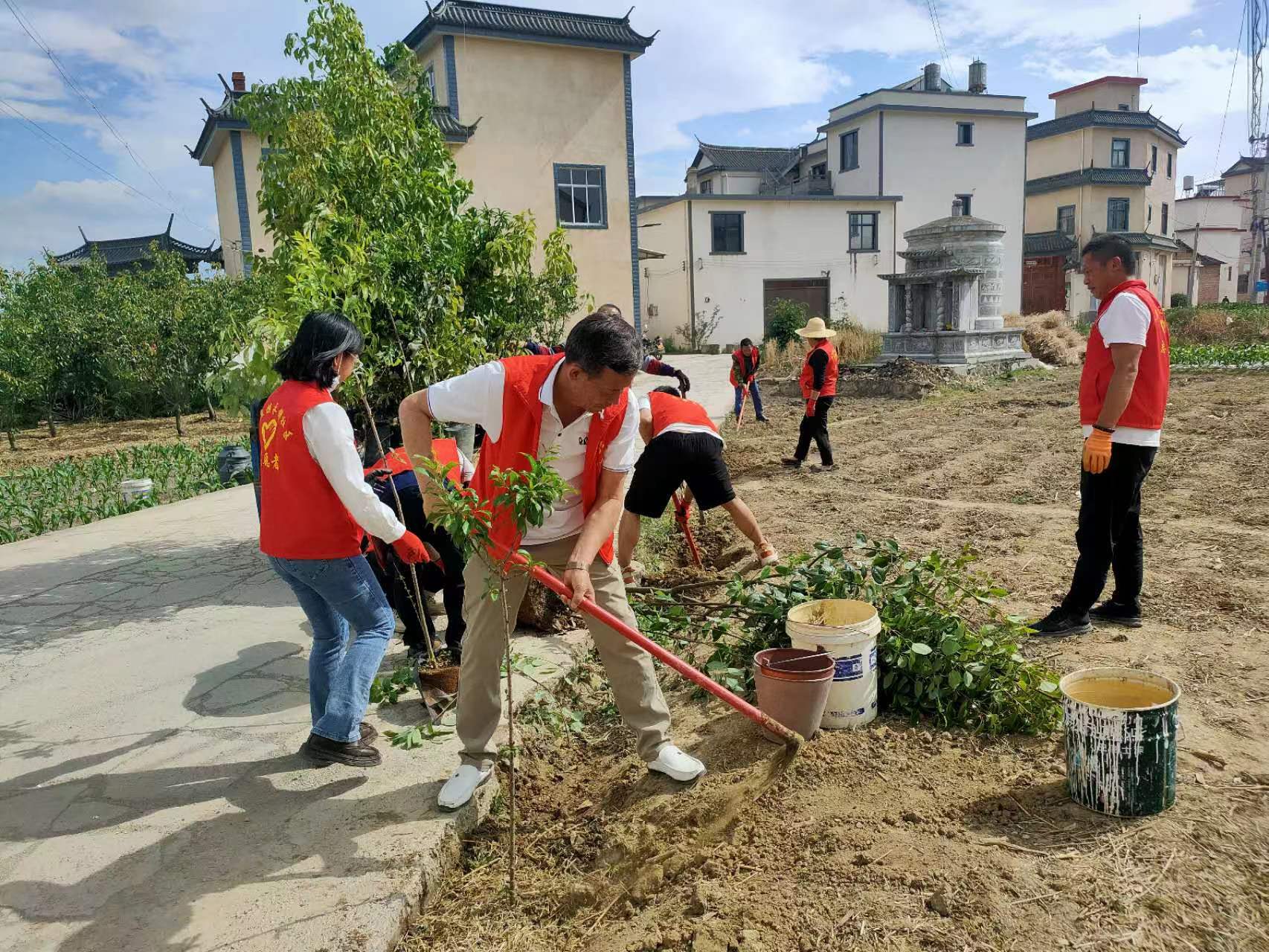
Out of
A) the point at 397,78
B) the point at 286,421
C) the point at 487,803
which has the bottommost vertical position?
the point at 487,803

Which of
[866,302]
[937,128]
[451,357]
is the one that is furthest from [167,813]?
[937,128]

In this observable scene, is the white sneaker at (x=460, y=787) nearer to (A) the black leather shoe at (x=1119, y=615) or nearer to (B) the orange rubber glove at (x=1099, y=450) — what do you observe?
(B) the orange rubber glove at (x=1099, y=450)

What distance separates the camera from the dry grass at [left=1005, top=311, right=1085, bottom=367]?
72.2 ft

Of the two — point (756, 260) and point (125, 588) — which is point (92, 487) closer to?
point (125, 588)

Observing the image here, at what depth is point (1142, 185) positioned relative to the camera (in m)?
38.4

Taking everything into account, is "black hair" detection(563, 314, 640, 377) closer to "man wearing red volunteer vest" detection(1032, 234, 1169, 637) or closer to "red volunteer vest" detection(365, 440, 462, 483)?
"red volunteer vest" detection(365, 440, 462, 483)

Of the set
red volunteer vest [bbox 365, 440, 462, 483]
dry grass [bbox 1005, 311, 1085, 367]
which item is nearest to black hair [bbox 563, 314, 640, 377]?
red volunteer vest [bbox 365, 440, 462, 483]

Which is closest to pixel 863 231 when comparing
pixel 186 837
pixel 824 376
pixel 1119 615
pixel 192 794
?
pixel 824 376

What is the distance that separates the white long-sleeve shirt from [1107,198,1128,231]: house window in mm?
43353

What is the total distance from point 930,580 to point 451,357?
3.09 m

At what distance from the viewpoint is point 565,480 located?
3.00 metres

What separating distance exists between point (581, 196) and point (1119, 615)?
1749 centimetres

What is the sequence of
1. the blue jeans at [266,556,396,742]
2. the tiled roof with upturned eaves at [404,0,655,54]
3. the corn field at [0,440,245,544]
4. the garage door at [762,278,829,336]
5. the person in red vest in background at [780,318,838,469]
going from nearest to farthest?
the blue jeans at [266,556,396,742]
the corn field at [0,440,245,544]
the person in red vest in background at [780,318,838,469]
the tiled roof with upturned eaves at [404,0,655,54]
the garage door at [762,278,829,336]

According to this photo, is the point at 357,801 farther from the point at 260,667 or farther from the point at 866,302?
the point at 866,302
